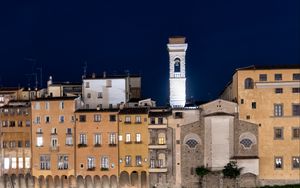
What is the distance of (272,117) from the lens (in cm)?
5422

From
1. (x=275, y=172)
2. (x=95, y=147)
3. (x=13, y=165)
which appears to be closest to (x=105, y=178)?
(x=95, y=147)

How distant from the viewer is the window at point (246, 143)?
54.6 m

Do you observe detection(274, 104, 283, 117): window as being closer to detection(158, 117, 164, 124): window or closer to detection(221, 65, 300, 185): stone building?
detection(221, 65, 300, 185): stone building

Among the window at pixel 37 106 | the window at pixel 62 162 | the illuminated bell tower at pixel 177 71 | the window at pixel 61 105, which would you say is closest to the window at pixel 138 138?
the window at pixel 62 162

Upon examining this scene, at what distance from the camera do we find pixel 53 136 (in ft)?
188

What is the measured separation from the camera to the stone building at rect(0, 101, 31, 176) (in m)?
58.0

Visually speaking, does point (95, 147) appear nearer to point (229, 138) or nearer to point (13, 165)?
point (13, 165)

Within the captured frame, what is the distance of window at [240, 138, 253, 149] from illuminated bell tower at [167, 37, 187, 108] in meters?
8.60

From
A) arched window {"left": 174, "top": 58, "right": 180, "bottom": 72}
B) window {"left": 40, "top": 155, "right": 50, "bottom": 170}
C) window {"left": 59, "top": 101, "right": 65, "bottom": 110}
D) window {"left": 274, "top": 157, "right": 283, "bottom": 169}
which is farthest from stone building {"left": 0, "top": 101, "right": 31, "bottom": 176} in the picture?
window {"left": 274, "top": 157, "right": 283, "bottom": 169}

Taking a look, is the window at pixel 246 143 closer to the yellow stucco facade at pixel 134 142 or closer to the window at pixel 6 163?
the yellow stucco facade at pixel 134 142

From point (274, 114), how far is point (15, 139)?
74.0 feet

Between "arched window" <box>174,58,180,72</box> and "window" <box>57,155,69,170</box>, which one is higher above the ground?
"arched window" <box>174,58,180,72</box>

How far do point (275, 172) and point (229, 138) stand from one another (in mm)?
4638

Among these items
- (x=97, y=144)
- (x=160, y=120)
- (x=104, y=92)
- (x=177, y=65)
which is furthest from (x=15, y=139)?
(x=177, y=65)
